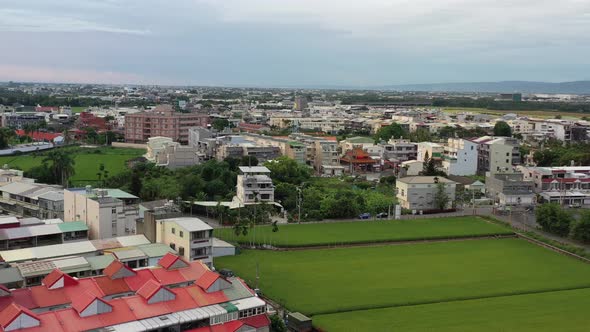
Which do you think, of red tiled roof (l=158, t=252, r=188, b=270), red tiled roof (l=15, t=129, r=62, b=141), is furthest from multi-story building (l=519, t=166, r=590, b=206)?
red tiled roof (l=15, t=129, r=62, b=141)

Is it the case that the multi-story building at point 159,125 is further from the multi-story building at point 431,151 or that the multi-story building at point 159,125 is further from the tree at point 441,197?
the tree at point 441,197

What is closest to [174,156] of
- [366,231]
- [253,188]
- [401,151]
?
[253,188]

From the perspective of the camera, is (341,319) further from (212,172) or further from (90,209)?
(212,172)

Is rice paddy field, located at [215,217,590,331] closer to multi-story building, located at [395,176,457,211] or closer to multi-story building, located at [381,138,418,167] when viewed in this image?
multi-story building, located at [395,176,457,211]

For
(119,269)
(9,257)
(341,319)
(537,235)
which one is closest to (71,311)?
(119,269)

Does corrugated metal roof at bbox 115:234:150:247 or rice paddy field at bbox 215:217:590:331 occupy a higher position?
corrugated metal roof at bbox 115:234:150:247

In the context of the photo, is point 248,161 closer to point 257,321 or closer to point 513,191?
point 513,191
